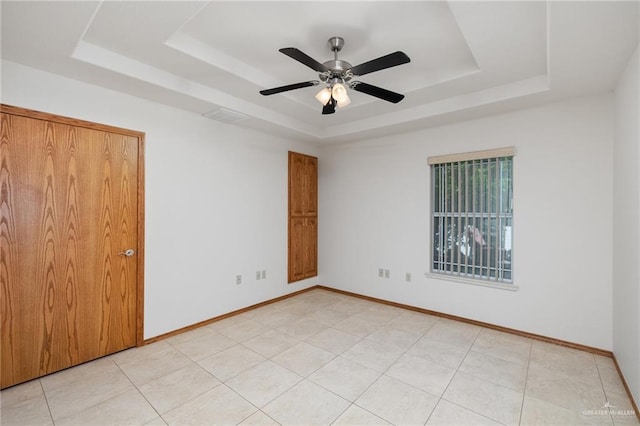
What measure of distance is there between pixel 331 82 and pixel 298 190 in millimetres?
2608

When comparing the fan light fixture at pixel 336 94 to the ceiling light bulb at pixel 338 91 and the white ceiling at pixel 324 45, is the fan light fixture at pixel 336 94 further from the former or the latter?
the white ceiling at pixel 324 45

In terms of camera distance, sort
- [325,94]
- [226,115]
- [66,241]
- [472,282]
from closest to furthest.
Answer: [325,94] → [66,241] → [226,115] → [472,282]

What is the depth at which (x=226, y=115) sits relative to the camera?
340cm

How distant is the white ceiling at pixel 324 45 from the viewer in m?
1.85

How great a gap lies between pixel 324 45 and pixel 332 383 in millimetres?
2755

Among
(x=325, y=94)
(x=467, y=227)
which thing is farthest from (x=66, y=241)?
(x=467, y=227)

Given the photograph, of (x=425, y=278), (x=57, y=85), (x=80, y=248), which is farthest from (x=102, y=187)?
(x=425, y=278)

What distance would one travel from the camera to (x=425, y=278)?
13.1ft

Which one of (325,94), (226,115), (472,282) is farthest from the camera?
(472,282)

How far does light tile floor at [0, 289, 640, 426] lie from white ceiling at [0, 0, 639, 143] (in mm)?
2485

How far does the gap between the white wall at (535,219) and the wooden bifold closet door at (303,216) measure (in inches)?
45.3

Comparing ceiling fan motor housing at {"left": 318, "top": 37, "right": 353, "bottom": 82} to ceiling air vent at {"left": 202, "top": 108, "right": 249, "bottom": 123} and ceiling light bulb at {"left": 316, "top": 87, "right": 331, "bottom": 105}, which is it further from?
ceiling air vent at {"left": 202, "top": 108, "right": 249, "bottom": 123}

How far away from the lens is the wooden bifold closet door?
4723mm

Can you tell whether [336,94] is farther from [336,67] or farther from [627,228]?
[627,228]
